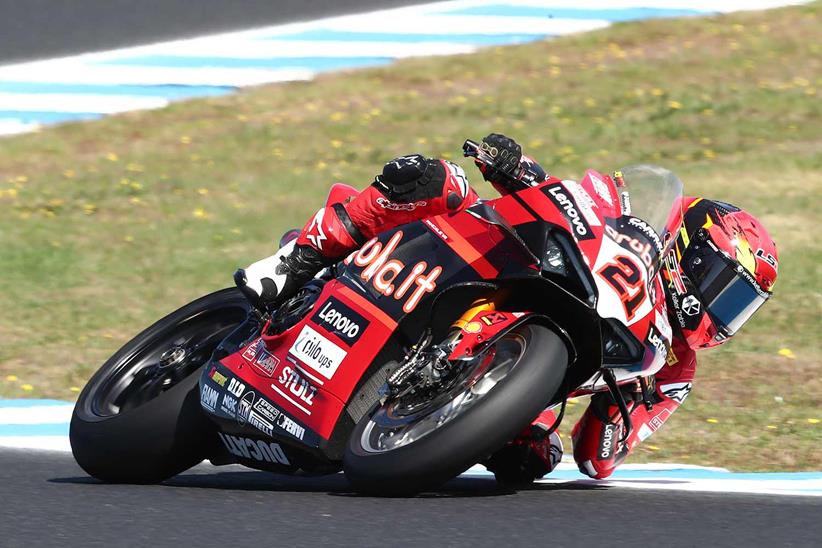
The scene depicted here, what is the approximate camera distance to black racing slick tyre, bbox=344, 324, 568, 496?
161 inches

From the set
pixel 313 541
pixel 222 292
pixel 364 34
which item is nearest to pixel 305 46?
pixel 364 34

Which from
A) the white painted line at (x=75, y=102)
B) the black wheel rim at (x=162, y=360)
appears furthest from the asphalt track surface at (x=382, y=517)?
the white painted line at (x=75, y=102)

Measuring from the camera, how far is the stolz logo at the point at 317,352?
15.4ft

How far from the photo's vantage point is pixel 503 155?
16.1 ft

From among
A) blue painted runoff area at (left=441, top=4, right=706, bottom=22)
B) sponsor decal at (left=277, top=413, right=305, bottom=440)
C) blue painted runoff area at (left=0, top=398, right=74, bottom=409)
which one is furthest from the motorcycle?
blue painted runoff area at (left=441, top=4, right=706, bottom=22)

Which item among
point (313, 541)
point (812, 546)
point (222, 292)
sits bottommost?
point (812, 546)

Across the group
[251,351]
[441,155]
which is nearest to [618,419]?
[251,351]

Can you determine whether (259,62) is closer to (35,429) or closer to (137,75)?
(137,75)

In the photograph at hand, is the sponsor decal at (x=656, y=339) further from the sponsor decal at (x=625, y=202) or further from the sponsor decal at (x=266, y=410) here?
the sponsor decal at (x=266, y=410)

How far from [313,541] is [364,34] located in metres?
11.6

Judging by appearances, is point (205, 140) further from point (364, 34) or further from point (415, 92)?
point (364, 34)

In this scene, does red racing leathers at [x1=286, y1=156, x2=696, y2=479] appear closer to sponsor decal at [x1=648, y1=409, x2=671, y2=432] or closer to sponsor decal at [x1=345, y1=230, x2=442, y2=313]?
sponsor decal at [x1=648, y1=409, x2=671, y2=432]

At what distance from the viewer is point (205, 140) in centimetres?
1248

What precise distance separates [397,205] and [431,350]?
0.70 metres
